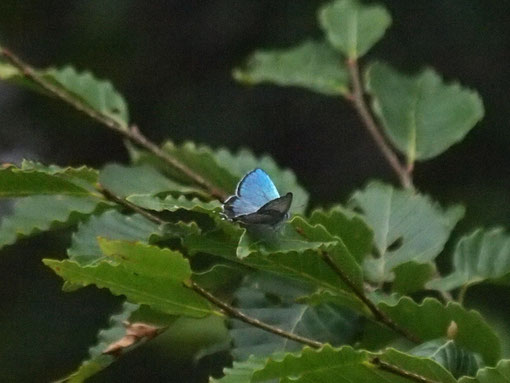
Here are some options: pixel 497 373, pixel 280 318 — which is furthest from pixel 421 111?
pixel 497 373

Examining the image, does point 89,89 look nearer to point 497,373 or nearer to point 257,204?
point 257,204

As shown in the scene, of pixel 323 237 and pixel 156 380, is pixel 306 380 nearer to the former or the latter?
pixel 323 237

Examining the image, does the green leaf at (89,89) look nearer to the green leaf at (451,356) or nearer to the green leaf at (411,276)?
the green leaf at (411,276)

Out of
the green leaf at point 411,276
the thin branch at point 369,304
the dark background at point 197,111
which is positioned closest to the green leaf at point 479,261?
the green leaf at point 411,276

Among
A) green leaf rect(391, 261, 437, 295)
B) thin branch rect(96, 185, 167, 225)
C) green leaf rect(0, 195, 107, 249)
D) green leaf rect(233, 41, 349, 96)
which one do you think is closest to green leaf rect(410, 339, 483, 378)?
green leaf rect(391, 261, 437, 295)

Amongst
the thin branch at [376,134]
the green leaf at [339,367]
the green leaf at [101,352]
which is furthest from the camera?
the thin branch at [376,134]

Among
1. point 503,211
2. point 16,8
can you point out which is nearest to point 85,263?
point 503,211
